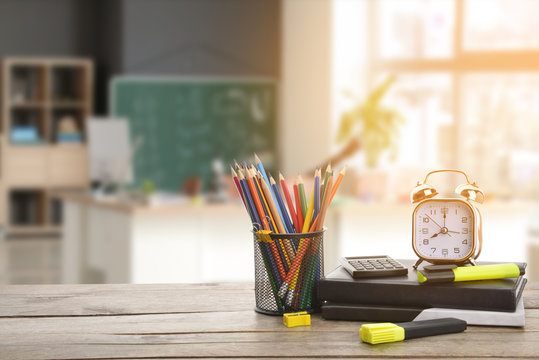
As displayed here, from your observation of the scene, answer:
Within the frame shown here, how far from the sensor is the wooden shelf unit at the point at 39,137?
29.7ft

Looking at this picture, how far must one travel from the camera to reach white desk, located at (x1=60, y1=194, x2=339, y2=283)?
4.64 meters

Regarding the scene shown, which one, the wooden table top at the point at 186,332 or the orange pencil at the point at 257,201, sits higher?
the orange pencil at the point at 257,201

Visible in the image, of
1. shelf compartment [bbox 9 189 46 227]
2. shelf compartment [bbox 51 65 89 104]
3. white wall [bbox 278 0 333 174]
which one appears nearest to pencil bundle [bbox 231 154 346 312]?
white wall [bbox 278 0 333 174]

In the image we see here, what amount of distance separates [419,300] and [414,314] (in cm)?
2

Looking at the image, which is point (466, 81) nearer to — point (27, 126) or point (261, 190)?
point (27, 126)

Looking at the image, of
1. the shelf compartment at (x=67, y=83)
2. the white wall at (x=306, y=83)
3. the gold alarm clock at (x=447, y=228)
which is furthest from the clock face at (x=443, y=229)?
the shelf compartment at (x=67, y=83)

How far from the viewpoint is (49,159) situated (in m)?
9.15

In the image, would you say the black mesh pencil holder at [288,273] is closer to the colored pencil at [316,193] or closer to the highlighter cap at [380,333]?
the colored pencil at [316,193]

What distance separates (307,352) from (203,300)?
0.35 meters

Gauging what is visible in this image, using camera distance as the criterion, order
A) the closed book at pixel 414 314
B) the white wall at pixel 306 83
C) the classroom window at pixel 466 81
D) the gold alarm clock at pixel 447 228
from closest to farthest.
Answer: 1. the closed book at pixel 414 314
2. the gold alarm clock at pixel 447 228
3. the classroom window at pixel 466 81
4. the white wall at pixel 306 83

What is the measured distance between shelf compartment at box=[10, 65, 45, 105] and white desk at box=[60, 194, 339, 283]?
179 inches

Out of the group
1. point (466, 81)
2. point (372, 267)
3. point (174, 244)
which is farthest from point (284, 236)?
point (466, 81)

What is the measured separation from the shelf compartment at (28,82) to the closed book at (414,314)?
27.8 feet

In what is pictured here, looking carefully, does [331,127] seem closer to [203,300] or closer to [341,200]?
[341,200]
